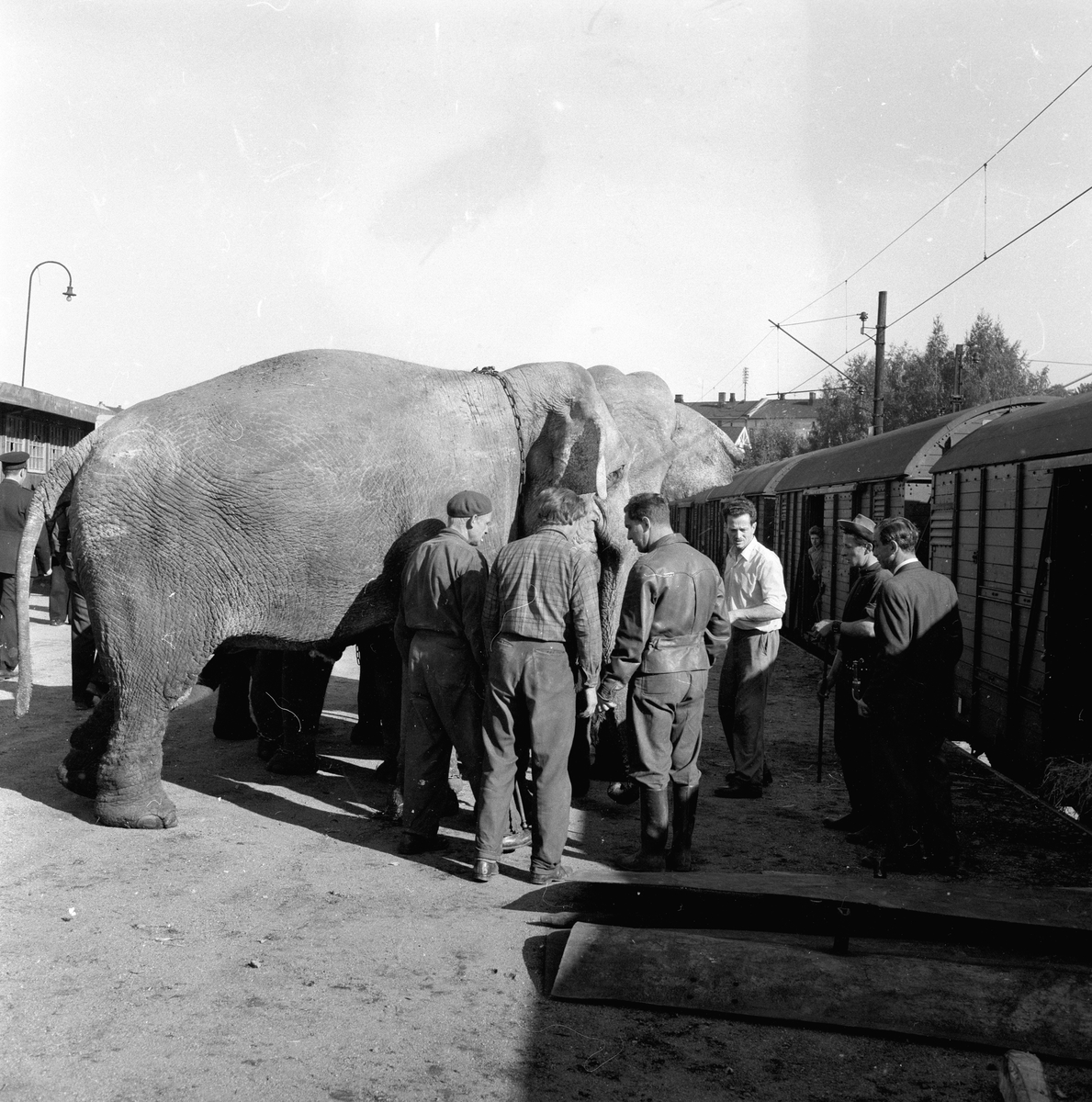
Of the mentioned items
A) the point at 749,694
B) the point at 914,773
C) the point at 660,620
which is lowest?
the point at 914,773

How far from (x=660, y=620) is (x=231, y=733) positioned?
14.5 feet

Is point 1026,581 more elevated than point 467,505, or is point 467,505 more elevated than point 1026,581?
point 467,505

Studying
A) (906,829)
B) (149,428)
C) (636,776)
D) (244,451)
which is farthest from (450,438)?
(906,829)

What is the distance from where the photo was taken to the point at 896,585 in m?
5.43

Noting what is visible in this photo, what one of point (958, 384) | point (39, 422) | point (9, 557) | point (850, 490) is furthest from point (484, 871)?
point (958, 384)

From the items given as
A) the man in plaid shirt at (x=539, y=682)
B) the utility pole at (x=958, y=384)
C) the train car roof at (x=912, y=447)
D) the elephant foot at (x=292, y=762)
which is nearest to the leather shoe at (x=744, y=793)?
the man in plaid shirt at (x=539, y=682)

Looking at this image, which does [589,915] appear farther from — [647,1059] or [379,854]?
[379,854]

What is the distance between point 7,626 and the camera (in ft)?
34.2

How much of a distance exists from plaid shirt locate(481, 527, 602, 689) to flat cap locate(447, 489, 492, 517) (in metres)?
0.47

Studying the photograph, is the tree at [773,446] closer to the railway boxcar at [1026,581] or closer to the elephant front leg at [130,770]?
the railway boxcar at [1026,581]

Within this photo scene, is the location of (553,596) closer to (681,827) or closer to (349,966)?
(681,827)

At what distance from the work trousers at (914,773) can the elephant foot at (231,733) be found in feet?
16.1

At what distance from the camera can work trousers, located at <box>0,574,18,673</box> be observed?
10.2 metres

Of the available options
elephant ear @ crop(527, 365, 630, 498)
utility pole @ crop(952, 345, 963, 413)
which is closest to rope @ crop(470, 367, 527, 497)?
elephant ear @ crop(527, 365, 630, 498)
